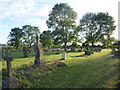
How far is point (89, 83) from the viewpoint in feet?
21.3

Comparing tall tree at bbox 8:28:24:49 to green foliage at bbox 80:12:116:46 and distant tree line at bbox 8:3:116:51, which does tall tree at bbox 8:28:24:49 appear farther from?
green foliage at bbox 80:12:116:46

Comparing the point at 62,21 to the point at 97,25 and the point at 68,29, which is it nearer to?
the point at 68,29

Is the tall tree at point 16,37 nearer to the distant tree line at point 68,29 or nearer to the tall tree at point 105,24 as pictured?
the distant tree line at point 68,29

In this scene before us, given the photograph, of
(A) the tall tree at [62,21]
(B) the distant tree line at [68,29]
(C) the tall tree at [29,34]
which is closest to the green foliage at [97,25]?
(B) the distant tree line at [68,29]

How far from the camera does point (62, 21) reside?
32969 millimetres

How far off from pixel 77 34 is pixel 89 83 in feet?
94.6

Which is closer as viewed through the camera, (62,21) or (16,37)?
(62,21)

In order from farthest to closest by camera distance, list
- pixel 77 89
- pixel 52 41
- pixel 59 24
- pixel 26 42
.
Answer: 1. pixel 26 42
2. pixel 52 41
3. pixel 59 24
4. pixel 77 89

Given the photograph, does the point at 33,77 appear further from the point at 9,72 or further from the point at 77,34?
the point at 77,34

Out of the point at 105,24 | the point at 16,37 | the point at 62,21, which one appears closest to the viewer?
the point at 62,21

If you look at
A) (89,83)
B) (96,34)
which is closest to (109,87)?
(89,83)

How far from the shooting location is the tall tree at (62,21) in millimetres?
32888

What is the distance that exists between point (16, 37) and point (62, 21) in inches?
900

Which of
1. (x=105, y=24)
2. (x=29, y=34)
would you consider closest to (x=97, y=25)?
(x=105, y=24)
